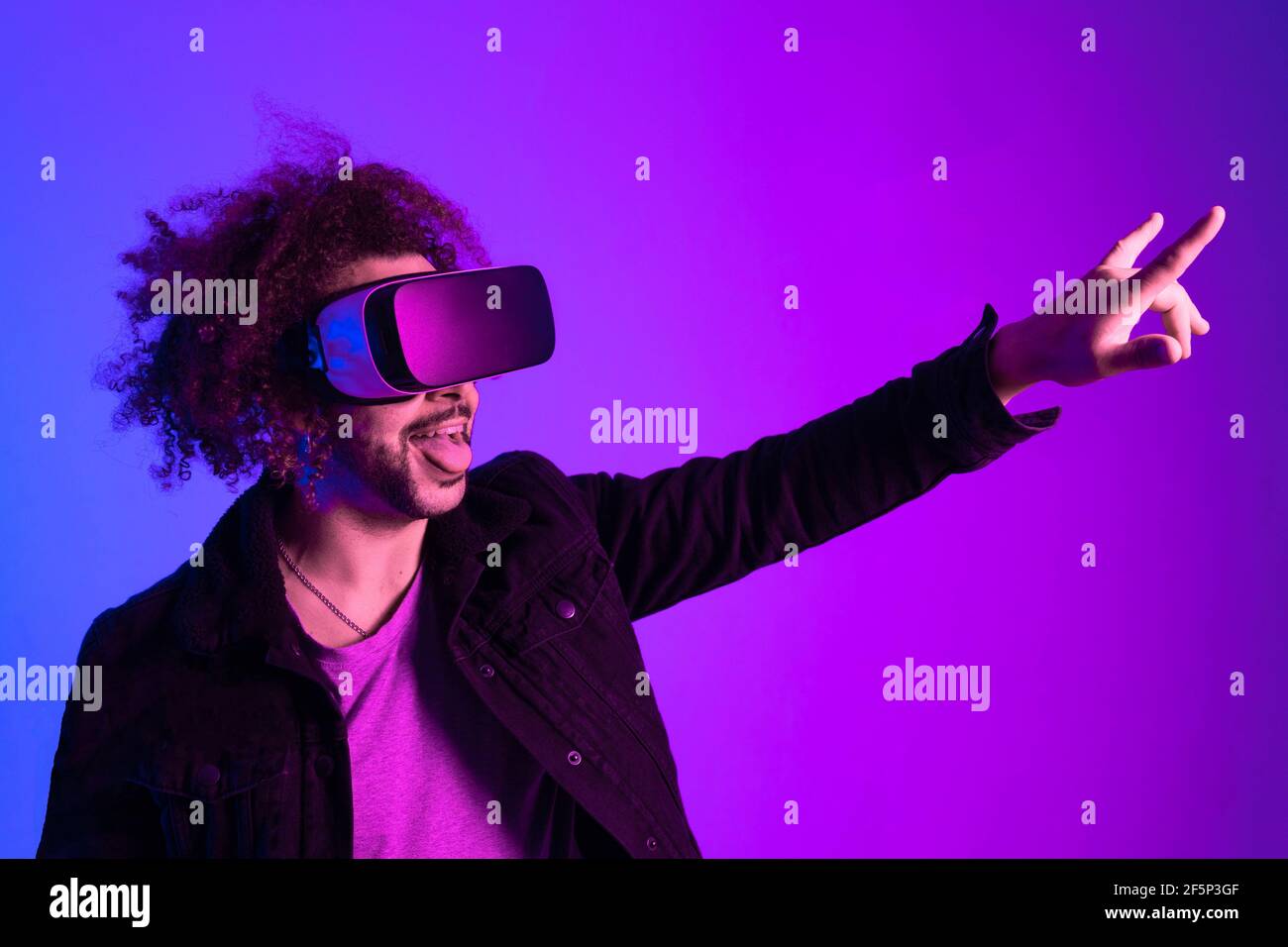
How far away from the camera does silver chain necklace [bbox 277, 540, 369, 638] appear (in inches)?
59.3

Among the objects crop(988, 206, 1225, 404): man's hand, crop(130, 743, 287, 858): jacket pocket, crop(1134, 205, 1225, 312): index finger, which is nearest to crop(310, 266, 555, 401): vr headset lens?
crop(130, 743, 287, 858): jacket pocket

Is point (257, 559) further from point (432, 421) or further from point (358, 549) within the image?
Result: point (432, 421)

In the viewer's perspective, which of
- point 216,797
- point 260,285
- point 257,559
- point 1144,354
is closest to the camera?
point 1144,354

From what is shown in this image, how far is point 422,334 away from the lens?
4.65 feet

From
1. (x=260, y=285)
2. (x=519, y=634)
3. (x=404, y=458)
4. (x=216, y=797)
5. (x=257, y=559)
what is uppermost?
(x=260, y=285)

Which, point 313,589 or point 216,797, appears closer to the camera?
point 216,797

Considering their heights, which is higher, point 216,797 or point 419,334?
point 419,334

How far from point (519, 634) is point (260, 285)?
0.62 metres

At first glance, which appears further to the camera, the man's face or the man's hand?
the man's face

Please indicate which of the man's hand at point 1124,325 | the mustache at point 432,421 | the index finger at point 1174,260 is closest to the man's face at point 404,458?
the mustache at point 432,421

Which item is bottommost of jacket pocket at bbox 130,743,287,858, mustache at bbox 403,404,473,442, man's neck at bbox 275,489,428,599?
jacket pocket at bbox 130,743,287,858

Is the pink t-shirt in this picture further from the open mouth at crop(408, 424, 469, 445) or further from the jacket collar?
the open mouth at crop(408, 424, 469, 445)

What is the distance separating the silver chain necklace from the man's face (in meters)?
0.10

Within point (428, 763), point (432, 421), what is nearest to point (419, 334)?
point (432, 421)
